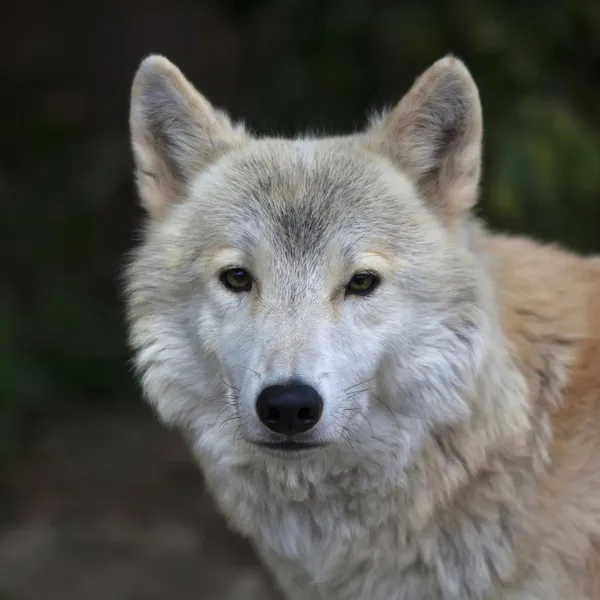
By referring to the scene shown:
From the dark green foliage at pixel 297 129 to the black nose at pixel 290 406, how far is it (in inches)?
92.3

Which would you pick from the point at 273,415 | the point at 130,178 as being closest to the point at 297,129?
the point at 130,178

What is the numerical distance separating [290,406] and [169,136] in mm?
1252

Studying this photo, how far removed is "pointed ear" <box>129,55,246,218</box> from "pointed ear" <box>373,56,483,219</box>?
0.61m

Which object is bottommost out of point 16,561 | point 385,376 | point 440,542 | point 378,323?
point 16,561

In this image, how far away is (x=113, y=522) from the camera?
20.3 ft

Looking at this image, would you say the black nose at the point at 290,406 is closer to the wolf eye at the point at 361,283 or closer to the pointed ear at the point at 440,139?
the wolf eye at the point at 361,283

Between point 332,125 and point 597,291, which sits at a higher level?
point 332,125

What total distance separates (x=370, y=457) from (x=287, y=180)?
973 mm

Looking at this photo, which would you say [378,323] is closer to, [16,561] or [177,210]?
[177,210]

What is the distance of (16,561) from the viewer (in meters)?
5.79

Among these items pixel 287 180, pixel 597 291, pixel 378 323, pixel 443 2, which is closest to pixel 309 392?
pixel 378 323

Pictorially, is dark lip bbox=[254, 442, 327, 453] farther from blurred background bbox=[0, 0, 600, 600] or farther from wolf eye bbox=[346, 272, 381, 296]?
blurred background bbox=[0, 0, 600, 600]

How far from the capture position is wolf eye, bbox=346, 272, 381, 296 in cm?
306

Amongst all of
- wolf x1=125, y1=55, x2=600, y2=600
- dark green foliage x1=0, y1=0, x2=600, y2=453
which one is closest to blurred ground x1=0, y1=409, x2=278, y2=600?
dark green foliage x1=0, y1=0, x2=600, y2=453
